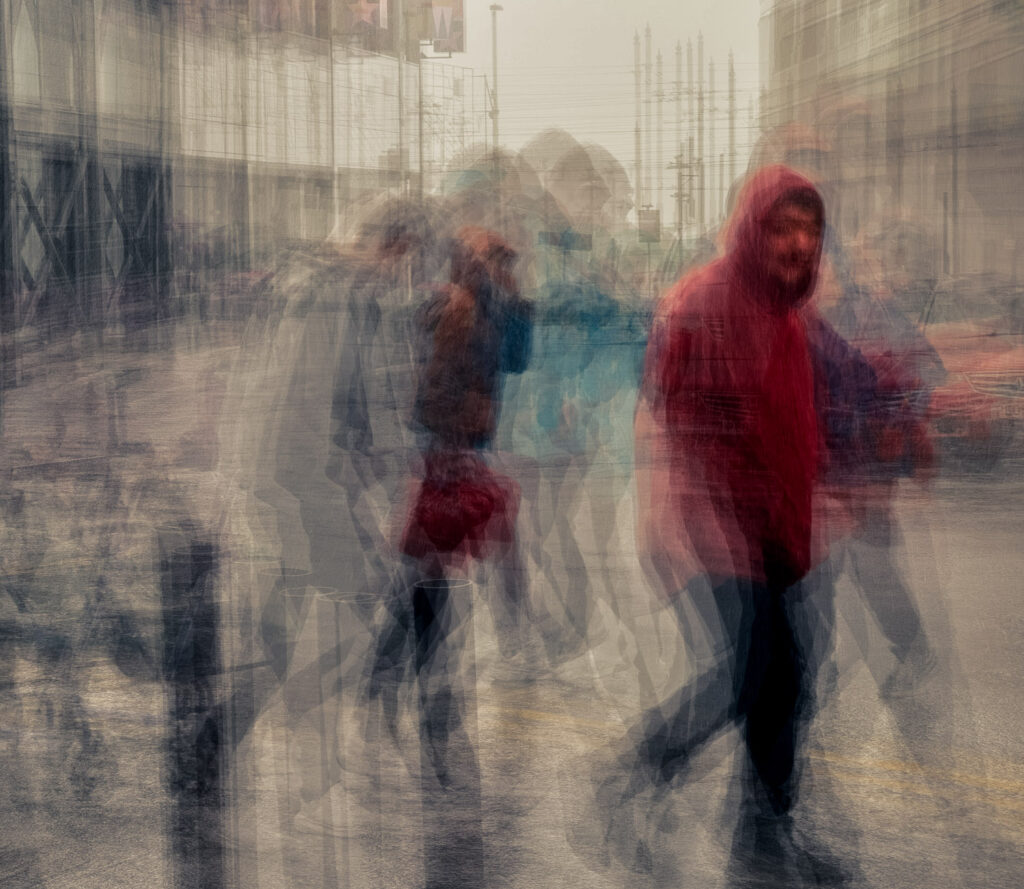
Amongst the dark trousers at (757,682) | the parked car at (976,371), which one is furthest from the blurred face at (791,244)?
the parked car at (976,371)

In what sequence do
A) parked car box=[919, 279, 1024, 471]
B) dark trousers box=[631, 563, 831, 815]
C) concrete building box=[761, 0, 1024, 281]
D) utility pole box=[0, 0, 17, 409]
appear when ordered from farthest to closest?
parked car box=[919, 279, 1024, 471] < concrete building box=[761, 0, 1024, 281] < utility pole box=[0, 0, 17, 409] < dark trousers box=[631, 563, 831, 815]

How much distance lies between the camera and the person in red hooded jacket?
3367mm

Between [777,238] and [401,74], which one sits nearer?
[777,238]

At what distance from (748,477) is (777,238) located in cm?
59

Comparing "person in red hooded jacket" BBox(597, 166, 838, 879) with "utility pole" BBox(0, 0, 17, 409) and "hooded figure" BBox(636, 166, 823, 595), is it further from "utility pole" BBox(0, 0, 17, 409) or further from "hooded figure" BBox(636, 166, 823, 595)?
"utility pole" BBox(0, 0, 17, 409)

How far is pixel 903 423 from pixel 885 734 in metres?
1.01

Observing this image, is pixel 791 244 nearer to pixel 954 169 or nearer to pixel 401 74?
pixel 401 74

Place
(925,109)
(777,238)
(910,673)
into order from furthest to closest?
(925,109), (910,673), (777,238)

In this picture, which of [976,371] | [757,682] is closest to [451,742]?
[757,682]

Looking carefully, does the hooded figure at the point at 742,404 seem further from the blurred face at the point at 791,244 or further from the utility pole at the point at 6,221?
the utility pole at the point at 6,221

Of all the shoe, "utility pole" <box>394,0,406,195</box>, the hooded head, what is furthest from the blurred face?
"utility pole" <box>394,0,406,195</box>

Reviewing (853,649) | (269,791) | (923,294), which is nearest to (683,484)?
(269,791)

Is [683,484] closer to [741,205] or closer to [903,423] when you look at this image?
[741,205]

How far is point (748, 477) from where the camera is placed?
11.0 feet
